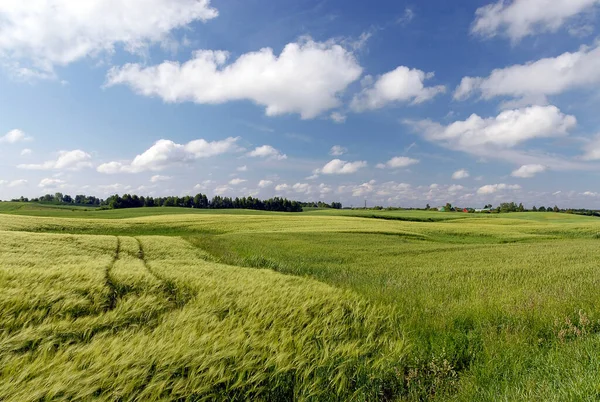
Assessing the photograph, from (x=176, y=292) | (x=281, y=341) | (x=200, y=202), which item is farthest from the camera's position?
(x=200, y=202)

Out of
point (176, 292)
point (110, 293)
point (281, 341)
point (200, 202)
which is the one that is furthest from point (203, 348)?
point (200, 202)

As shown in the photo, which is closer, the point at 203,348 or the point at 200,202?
the point at 203,348

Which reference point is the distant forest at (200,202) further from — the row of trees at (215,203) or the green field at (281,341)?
the green field at (281,341)

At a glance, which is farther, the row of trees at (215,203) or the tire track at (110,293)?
the row of trees at (215,203)

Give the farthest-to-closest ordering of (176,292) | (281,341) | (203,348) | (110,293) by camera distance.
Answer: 1. (176,292)
2. (110,293)
3. (281,341)
4. (203,348)

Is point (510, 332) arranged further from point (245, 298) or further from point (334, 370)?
point (245, 298)

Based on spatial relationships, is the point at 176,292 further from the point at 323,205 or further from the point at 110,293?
the point at 323,205

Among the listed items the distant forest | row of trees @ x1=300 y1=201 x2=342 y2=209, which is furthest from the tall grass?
row of trees @ x1=300 y1=201 x2=342 y2=209

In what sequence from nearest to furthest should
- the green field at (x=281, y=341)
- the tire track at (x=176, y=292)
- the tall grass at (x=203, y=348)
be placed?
1. the tall grass at (x=203, y=348)
2. the green field at (x=281, y=341)
3. the tire track at (x=176, y=292)

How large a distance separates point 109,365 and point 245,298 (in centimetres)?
267

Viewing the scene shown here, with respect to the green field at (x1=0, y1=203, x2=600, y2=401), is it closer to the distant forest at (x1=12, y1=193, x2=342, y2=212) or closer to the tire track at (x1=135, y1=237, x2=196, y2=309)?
the tire track at (x1=135, y1=237, x2=196, y2=309)

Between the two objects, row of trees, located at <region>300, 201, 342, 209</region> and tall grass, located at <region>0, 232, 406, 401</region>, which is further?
row of trees, located at <region>300, 201, 342, 209</region>

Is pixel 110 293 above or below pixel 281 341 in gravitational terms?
above

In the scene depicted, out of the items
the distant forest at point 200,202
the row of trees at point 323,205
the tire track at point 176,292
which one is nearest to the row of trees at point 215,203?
the distant forest at point 200,202
